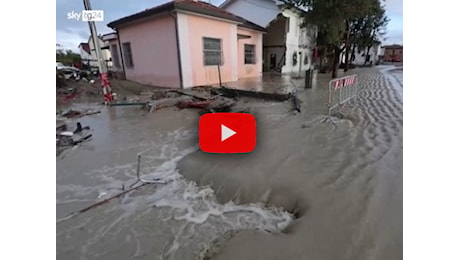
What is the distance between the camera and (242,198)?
241 cm

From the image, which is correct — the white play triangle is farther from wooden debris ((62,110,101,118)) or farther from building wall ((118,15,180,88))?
building wall ((118,15,180,88))

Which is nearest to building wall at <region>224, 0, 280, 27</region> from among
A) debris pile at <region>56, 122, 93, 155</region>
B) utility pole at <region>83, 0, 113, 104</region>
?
utility pole at <region>83, 0, 113, 104</region>

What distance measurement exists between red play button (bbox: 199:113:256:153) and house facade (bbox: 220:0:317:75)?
1414 centimetres

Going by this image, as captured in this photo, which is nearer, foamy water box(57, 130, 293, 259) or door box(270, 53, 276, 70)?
foamy water box(57, 130, 293, 259)

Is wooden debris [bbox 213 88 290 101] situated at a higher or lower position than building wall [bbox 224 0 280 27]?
lower

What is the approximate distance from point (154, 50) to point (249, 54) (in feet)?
19.5

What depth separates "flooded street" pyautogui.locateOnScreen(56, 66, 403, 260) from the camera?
172cm

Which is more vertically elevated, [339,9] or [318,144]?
[339,9]

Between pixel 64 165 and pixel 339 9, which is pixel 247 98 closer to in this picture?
pixel 64 165

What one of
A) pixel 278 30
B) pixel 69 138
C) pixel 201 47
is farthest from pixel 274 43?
pixel 69 138

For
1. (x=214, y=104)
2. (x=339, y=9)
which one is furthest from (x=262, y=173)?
(x=339, y=9)

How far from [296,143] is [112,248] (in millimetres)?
2670
